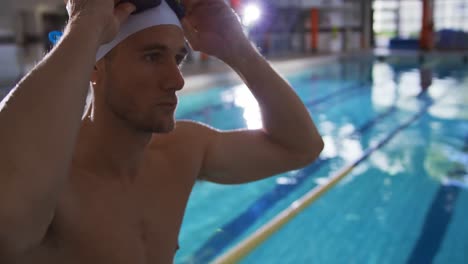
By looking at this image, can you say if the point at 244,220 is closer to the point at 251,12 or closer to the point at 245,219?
the point at 245,219

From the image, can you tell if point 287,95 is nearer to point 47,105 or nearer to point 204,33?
point 204,33

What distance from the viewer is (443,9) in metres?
21.7

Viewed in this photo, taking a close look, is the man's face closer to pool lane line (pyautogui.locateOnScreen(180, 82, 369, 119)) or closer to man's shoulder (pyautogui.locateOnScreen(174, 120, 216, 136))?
man's shoulder (pyautogui.locateOnScreen(174, 120, 216, 136))

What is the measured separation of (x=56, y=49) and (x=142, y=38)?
248mm

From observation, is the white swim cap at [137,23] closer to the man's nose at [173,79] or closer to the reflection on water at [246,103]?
the man's nose at [173,79]

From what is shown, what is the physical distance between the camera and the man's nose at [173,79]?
2.97 feet

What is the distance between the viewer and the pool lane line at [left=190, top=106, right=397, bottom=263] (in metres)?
2.84

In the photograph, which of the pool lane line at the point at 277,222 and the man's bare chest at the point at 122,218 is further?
the pool lane line at the point at 277,222

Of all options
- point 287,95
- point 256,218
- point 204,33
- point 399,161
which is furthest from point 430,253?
point 204,33

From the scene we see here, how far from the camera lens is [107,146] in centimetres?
99

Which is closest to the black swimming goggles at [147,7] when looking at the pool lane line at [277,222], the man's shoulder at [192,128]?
the man's shoulder at [192,128]

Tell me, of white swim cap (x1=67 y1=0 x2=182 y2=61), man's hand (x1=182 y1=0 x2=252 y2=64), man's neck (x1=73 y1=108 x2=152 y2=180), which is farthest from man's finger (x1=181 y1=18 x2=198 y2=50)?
man's neck (x1=73 y1=108 x2=152 y2=180)

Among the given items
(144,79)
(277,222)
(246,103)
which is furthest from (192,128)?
(246,103)

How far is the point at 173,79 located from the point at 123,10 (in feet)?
0.52
